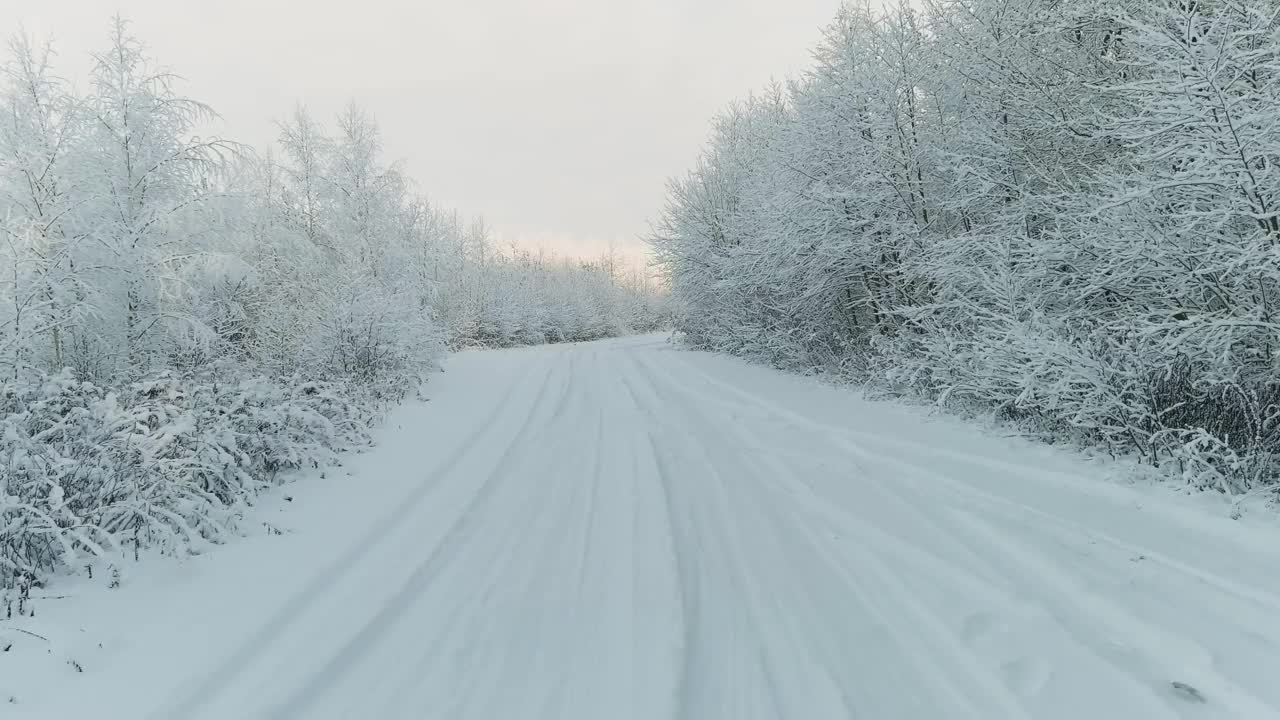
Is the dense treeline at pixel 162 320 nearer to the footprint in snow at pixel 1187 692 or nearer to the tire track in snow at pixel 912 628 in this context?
the tire track in snow at pixel 912 628

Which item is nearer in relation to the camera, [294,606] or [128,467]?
[294,606]

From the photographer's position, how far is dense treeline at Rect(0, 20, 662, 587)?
407cm

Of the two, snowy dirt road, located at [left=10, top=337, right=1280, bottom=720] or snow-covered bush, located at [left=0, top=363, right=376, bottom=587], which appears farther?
snow-covered bush, located at [left=0, top=363, right=376, bottom=587]

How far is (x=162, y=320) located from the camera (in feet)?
31.4

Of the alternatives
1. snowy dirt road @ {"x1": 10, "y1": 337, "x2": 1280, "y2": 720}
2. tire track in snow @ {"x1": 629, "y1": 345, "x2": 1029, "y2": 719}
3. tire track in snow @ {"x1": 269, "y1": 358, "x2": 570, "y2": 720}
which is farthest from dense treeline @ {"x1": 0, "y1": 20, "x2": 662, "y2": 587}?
tire track in snow @ {"x1": 629, "y1": 345, "x2": 1029, "y2": 719}

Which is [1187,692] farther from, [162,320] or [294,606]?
[162,320]

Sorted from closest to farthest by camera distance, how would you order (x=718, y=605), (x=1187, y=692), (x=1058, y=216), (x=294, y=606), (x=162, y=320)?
(x=1187, y=692), (x=718, y=605), (x=294, y=606), (x=1058, y=216), (x=162, y=320)

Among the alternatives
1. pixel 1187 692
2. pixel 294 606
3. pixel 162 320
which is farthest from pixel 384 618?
pixel 162 320

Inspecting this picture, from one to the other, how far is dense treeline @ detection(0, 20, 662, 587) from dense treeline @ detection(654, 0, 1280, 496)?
7.64 meters

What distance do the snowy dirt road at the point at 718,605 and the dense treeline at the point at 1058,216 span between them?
3.53ft

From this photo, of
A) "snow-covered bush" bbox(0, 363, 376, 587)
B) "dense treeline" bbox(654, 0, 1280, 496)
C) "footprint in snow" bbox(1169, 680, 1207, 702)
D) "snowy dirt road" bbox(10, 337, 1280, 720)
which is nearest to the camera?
"footprint in snow" bbox(1169, 680, 1207, 702)

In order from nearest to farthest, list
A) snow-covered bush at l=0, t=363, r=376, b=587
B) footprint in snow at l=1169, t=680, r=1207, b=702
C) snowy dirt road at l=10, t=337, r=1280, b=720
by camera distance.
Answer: footprint in snow at l=1169, t=680, r=1207, b=702 → snowy dirt road at l=10, t=337, r=1280, b=720 → snow-covered bush at l=0, t=363, r=376, b=587

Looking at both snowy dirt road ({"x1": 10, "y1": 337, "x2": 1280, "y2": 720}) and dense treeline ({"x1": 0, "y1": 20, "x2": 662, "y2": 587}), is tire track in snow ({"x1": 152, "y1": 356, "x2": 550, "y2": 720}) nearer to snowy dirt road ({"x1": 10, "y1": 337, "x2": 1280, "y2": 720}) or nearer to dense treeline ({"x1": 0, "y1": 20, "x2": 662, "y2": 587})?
snowy dirt road ({"x1": 10, "y1": 337, "x2": 1280, "y2": 720})

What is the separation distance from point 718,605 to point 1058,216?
6009 mm
